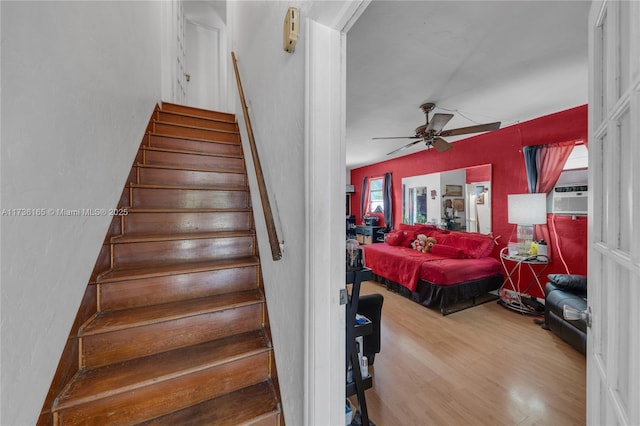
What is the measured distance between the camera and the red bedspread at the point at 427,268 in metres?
3.29

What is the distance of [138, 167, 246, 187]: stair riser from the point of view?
6.61 feet

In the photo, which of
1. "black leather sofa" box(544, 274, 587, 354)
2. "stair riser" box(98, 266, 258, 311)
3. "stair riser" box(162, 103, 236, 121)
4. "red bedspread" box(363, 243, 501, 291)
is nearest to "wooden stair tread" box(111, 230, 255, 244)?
"stair riser" box(98, 266, 258, 311)

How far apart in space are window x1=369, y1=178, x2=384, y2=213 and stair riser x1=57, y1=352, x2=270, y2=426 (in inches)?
226

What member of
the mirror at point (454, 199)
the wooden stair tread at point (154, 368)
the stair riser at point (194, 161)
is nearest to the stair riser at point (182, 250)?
the wooden stair tread at point (154, 368)

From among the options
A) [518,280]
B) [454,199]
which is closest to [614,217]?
[518,280]

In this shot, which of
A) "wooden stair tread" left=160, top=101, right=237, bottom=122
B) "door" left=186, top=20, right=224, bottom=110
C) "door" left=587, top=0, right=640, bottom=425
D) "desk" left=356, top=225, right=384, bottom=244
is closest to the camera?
"door" left=587, top=0, right=640, bottom=425

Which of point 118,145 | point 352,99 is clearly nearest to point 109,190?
point 118,145

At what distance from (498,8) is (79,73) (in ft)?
7.60

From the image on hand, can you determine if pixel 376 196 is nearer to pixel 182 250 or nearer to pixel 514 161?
pixel 514 161

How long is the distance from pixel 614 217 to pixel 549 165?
3565 millimetres

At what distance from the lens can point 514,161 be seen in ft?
12.1

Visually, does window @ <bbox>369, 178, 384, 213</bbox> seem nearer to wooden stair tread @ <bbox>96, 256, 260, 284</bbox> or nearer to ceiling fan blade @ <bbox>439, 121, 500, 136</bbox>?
ceiling fan blade @ <bbox>439, 121, 500, 136</bbox>

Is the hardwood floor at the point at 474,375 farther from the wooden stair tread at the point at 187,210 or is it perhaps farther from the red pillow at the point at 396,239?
the red pillow at the point at 396,239

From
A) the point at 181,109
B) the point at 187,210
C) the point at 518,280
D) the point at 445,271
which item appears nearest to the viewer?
the point at 187,210
